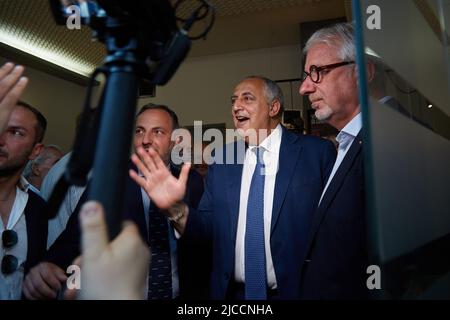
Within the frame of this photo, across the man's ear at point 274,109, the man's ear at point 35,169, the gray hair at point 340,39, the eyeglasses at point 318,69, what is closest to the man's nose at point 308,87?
the eyeglasses at point 318,69

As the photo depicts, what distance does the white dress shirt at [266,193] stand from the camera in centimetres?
110

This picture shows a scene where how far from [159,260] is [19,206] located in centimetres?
50

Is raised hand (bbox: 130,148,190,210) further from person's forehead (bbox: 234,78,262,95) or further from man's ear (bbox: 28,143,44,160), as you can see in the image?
person's forehead (bbox: 234,78,262,95)

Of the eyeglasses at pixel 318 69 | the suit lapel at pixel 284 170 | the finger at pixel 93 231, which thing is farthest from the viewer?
the suit lapel at pixel 284 170

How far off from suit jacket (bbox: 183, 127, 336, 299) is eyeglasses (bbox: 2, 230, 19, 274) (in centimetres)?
46

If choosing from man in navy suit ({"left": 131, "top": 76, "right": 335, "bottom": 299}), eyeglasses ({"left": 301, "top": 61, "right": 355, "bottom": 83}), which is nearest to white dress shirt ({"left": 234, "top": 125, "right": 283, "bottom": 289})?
man in navy suit ({"left": 131, "top": 76, "right": 335, "bottom": 299})

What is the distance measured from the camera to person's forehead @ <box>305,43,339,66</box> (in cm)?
103

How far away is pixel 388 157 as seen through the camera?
1.69 ft

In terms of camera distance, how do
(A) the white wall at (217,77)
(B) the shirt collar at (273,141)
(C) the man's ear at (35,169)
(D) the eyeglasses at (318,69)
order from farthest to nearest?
(A) the white wall at (217,77) → (C) the man's ear at (35,169) → (B) the shirt collar at (273,141) → (D) the eyeglasses at (318,69)

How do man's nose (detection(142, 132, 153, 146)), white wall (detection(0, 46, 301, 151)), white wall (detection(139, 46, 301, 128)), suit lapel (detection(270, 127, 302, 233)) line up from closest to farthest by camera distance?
suit lapel (detection(270, 127, 302, 233)), man's nose (detection(142, 132, 153, 146)), white wall (detection(0, 46, 301, 151)), white wall (detection(139, 46, 301, 128))

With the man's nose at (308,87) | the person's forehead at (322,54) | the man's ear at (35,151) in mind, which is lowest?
the man's ear at (35,151)

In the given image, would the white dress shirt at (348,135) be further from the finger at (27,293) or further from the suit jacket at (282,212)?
the finger at (27,293)

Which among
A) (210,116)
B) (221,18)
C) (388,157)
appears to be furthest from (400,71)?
(210,116)

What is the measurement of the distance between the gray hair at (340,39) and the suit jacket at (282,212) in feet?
1.16
